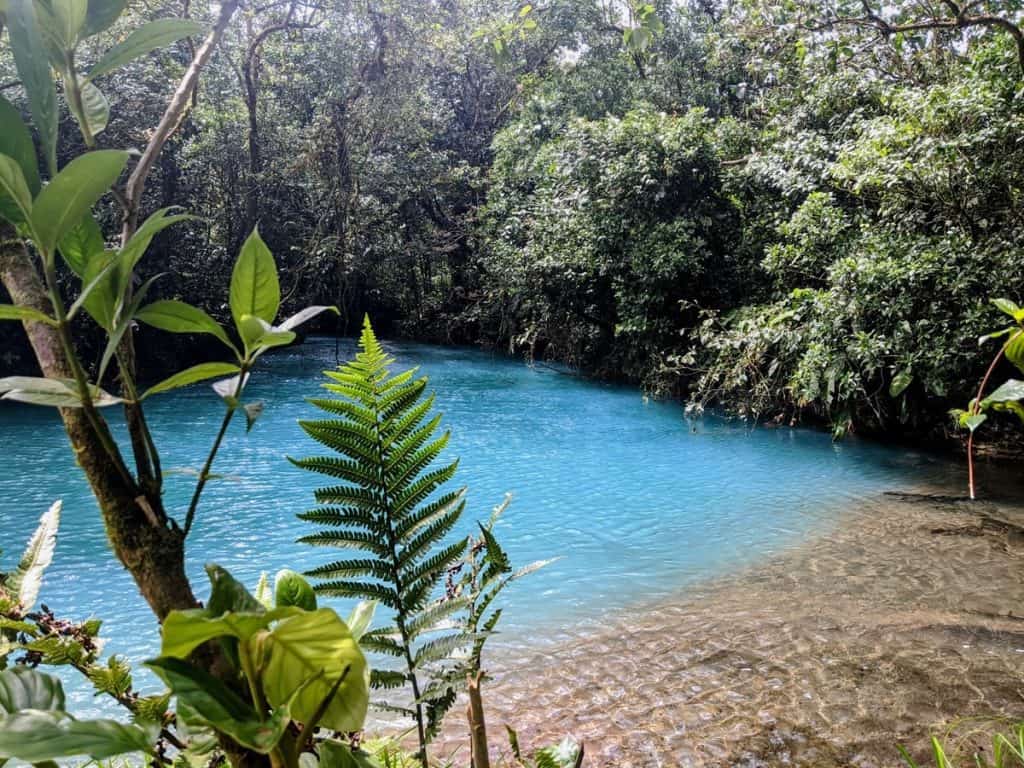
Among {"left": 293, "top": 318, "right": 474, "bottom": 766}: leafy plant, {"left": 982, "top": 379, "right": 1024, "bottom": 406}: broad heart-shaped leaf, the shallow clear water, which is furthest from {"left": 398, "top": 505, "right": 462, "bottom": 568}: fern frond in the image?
the shallow clear water

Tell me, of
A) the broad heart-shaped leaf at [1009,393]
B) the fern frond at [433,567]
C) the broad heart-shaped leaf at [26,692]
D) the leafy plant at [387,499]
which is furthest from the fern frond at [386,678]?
the broad heart-shaped leaf at [1009,393]

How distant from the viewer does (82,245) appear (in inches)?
25.8

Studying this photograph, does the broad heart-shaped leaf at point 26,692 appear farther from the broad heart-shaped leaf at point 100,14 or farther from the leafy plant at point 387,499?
the broad heart-shaped leaf at point 100,14

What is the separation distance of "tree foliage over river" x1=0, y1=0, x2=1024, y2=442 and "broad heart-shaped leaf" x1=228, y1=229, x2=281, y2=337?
1666mm

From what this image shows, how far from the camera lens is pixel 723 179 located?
9.77 metres

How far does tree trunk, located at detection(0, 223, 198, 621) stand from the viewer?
0.62m

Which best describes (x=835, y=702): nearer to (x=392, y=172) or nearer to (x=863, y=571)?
(x=863, y=571)

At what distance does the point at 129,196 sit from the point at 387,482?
1.59 feet

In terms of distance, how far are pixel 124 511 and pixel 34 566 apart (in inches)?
16.4

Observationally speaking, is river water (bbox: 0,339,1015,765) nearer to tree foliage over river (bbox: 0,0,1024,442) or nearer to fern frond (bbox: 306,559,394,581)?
fern frond (bbox: 306,559,394,581)

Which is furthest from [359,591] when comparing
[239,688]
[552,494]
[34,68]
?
[552,494]

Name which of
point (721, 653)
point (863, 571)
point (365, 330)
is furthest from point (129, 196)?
point (863, 571)

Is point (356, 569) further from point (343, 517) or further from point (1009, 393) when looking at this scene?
point (1009, 393)

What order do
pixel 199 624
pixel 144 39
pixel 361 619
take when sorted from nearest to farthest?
pixel 199 624 → pixel 144 39 → pixel 361 619
